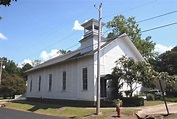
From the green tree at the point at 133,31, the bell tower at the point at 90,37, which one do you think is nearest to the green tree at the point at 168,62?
the green tree at the point at 133,31

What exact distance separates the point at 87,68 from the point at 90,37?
4100 mm

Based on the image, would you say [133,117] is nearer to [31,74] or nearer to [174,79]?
[174,79]

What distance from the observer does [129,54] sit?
2802 centimetres

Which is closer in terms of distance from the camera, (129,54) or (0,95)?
(129,54)

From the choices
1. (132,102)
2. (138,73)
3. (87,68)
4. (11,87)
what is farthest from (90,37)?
(11,87)

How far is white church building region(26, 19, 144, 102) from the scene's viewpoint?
23.9 metres

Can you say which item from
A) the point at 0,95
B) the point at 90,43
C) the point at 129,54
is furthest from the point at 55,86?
the point at 0,95

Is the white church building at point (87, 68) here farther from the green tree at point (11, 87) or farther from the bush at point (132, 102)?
the green tree at point (11, 87)

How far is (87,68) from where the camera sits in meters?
24.5

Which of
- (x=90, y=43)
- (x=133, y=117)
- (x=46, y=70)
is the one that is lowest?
(x=133, y=117)

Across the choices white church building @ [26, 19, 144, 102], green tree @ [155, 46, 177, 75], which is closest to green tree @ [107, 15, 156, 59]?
green tree @ [155, 46, 177, 75]

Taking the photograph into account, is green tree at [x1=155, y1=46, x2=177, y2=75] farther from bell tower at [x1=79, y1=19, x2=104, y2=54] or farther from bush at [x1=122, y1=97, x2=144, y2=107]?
bush at [x1=122, y1=97, x2=144, y2=107]

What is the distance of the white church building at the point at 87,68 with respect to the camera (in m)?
23.9

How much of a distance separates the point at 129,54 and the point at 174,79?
684cm
